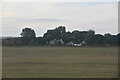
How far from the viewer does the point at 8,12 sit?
704 centimetres

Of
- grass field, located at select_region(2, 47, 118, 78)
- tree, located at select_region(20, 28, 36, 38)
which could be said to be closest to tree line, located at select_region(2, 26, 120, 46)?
tree, located at select_region(20, 28, 36, 38)

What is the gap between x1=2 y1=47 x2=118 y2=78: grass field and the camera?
7328 mm

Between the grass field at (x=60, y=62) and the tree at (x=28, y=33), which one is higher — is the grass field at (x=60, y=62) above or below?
below

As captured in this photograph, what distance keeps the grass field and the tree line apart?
0.45 feet

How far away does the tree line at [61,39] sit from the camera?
23.2 ft

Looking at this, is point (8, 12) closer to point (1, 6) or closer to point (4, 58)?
point (1, 6)

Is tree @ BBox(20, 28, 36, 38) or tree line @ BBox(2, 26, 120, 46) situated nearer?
tree line @ BBox(2, 26, 120, 46)

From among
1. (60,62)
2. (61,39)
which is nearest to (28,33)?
(61,39)

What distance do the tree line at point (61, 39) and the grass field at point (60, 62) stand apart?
136mm

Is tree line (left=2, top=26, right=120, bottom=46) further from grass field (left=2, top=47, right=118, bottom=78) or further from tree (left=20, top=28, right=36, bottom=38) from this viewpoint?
grass field (left=2, top=47, right=118, bottom=78)

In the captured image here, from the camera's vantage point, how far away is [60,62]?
7.81 m

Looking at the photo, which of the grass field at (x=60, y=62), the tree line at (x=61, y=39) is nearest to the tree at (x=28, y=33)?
the tree line at (x=61, y=39)

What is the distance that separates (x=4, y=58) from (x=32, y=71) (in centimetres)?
79

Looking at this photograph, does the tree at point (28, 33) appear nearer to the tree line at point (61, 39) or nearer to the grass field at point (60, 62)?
the tree line at point (61, 39)
